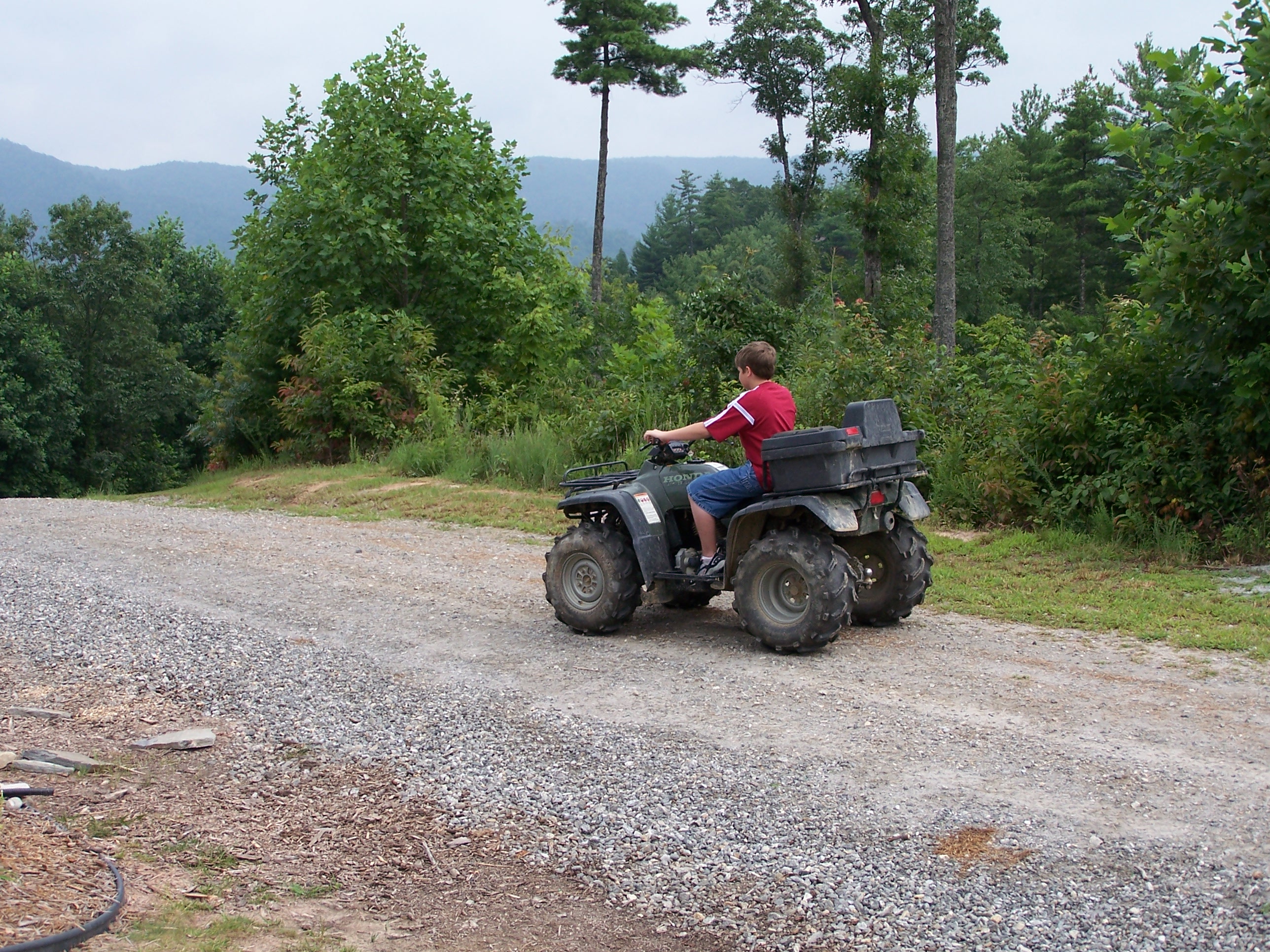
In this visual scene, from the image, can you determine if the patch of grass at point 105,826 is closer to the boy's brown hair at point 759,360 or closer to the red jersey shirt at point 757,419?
the red jersey shirt at point 757,419

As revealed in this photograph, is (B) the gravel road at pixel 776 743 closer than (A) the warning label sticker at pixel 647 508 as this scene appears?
Yes


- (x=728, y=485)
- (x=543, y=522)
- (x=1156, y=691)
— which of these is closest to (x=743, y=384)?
(x=728, y=485)

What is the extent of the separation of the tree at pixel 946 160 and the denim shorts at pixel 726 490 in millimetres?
13516

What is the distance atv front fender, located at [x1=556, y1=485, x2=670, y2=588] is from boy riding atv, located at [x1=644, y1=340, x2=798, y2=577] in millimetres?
280

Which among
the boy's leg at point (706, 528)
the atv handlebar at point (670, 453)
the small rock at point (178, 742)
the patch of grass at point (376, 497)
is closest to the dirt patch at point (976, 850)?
the boy's leg at point (706, 528)

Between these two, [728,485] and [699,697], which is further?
[728,485]

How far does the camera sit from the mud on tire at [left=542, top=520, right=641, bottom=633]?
25.6 feet

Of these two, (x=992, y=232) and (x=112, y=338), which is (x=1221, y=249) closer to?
(x=112, y=338)

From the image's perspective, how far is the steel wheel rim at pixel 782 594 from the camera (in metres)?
7.20

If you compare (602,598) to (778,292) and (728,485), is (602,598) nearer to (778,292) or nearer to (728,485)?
(728,485)

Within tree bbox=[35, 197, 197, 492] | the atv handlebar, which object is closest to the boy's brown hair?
the atv handlebar

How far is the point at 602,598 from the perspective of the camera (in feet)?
25.7

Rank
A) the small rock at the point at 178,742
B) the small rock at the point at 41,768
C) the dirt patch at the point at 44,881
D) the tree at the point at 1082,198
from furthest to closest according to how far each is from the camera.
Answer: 1. the tree at the point at 1082,198
2. the small rock at the point at 178,742
3. the small rock at the point at 41,768
4. the dirt patch at the point at 44,881

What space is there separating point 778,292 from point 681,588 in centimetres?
4027
